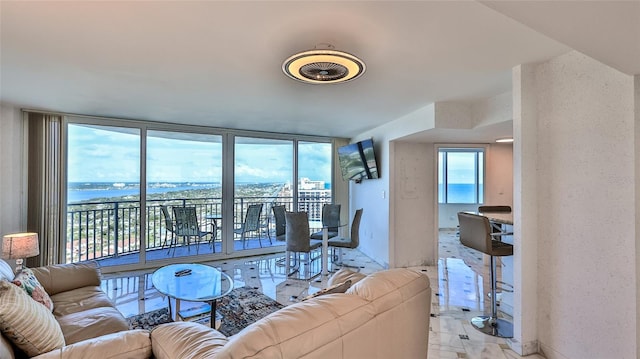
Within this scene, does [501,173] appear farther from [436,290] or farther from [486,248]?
[486,248]

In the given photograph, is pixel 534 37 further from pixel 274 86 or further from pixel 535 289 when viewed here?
pixel 274 86

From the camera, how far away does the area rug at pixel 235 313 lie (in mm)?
2639

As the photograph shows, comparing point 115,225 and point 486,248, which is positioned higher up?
point 486,248

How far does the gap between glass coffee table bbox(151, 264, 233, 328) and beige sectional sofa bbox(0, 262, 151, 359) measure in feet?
1.34

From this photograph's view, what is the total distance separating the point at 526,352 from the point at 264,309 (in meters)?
2.27

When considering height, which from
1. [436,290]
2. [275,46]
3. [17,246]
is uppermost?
[275,46]

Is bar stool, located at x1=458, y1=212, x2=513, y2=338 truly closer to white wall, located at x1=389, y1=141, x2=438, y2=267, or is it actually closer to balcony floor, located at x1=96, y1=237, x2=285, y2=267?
white wall, located at x1=389, y1=141, x2=438, y2=267

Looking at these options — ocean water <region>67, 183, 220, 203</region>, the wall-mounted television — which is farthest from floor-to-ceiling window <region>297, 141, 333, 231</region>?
ocean water <region>67, 183, 220, 203</region>

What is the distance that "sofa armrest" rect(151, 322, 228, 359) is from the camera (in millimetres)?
1133

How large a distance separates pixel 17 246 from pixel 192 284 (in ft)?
5.10

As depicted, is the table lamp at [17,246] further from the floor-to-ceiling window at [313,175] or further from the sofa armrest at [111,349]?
the floor-to-ceiling window at [313,175]

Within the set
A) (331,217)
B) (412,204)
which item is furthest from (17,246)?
(412,204)

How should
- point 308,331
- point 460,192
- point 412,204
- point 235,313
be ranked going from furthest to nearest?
1. point 460,192
2. point 412,204
3. point 235,313
4. point 308,331

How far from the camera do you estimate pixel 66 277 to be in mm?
2439
